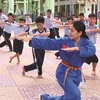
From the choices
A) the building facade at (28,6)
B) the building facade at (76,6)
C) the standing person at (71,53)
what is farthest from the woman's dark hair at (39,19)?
the building facade at (28,6)

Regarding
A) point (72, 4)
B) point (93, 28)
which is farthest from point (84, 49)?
point (72, 4)

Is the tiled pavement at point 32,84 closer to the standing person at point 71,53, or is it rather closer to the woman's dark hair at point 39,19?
the woman's dark hair at point 39,19

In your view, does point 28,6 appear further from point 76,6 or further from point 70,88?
point 70,88

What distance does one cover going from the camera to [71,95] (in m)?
4.72

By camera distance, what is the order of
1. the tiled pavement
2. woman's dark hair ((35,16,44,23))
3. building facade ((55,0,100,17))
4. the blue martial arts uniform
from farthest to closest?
building facade ((55,0,100,17)) < woman's dark hair ((35,16,44,23)) < the tiled pavement < the blue martial arts uniform

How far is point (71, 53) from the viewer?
4781mm

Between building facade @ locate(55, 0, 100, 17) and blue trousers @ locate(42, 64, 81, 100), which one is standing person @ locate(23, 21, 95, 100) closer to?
blue trousers @ locate(42, 64, 81, 100)

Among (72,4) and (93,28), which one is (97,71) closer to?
(93,28)

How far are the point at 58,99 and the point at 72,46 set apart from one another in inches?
32.4

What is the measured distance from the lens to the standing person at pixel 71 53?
4.72 m

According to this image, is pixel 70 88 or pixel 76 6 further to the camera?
Result: pixel 76 6

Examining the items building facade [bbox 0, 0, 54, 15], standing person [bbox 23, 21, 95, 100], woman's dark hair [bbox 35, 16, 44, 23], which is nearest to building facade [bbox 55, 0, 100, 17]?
building facade [bbox 0, 0, 54, 15]

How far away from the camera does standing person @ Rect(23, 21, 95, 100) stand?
15.5ft

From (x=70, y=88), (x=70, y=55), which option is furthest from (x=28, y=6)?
(x=70, y=88)
